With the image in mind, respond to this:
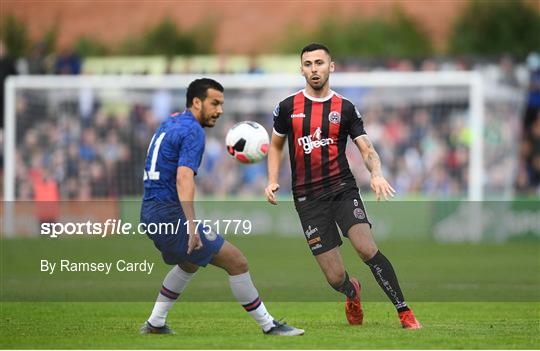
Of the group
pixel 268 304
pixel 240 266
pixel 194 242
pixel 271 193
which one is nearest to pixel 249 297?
pixel 240 266

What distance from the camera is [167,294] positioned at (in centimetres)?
1109

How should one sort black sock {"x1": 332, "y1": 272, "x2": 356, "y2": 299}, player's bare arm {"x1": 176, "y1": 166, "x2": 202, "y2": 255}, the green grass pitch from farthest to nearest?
black sock {"x1": 332, "y1": 272, "x2": 356, "y2": 299}
the green grass pitch
player's bare arm {"x1": 176, "y1": 166, "x2": 202, "y2": 255}

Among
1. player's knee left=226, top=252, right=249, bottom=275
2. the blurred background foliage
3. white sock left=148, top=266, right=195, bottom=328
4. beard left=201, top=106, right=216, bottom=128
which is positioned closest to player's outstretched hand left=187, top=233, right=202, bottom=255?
player's knee left=226, top=252, right=249, bottom=275

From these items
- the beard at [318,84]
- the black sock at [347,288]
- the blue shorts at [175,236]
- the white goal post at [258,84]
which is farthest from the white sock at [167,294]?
the white goal post at [258,84]

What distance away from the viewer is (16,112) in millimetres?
26297

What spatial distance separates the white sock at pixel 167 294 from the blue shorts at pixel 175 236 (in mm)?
Answer: 396

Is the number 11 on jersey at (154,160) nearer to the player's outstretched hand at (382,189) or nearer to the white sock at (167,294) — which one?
the white sock at (167,294)

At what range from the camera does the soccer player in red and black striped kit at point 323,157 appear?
37.2ft

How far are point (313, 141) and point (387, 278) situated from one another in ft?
4.74

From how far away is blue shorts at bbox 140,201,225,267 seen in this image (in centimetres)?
1063

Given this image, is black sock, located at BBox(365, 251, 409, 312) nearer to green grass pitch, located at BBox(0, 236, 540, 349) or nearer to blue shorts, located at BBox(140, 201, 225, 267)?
green grass pitch, located at BBox(0, 236, 540, 349)

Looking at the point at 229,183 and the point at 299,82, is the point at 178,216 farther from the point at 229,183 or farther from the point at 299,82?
the point at 229,183

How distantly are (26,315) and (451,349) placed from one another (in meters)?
4.87

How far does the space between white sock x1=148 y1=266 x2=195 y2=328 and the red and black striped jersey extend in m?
1.42
